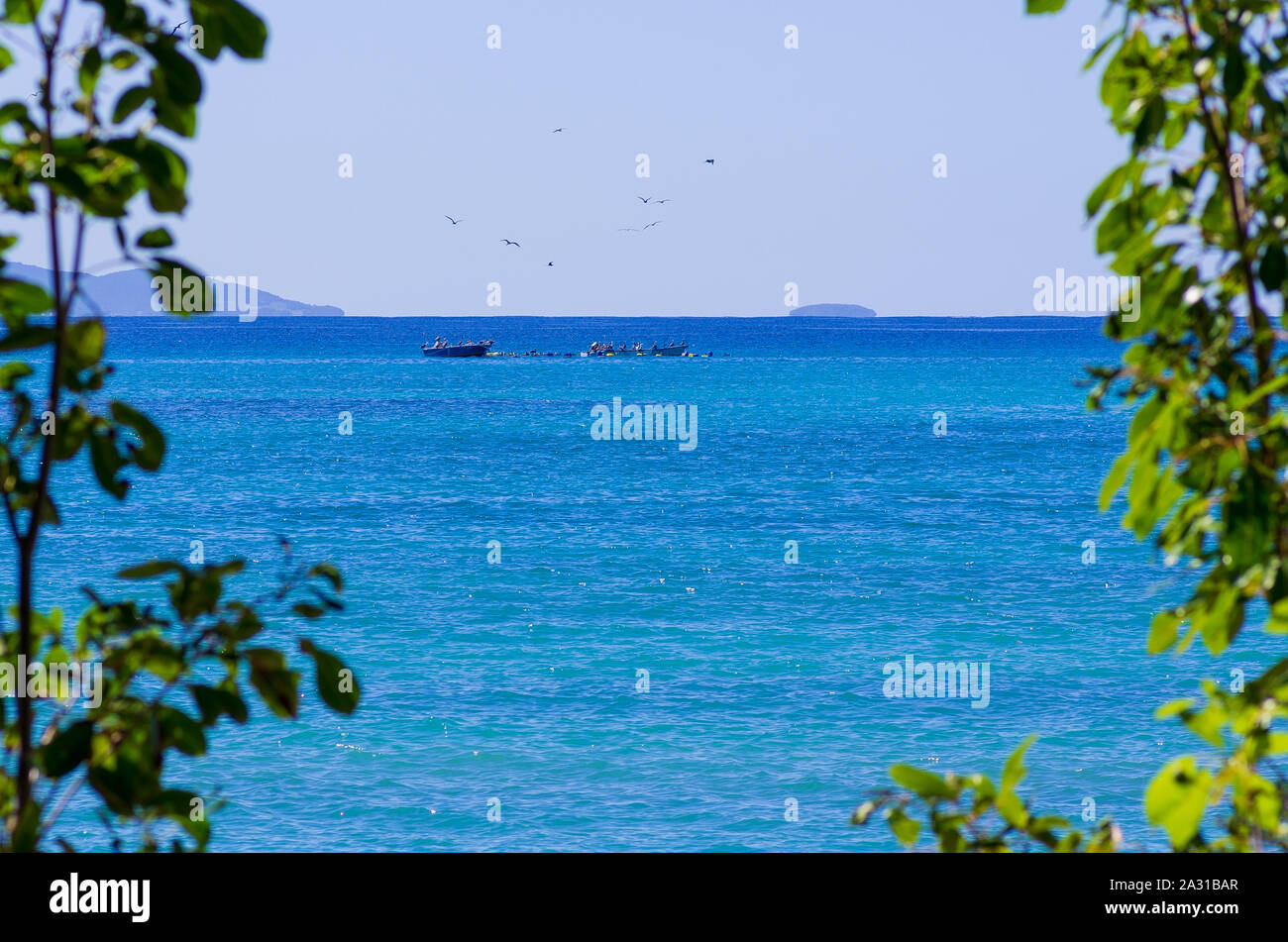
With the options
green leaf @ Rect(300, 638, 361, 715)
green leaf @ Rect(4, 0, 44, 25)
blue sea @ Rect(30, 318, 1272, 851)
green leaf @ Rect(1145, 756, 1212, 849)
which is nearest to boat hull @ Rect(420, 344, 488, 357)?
blue sea @ Rect(30, 318, 1272, 851)

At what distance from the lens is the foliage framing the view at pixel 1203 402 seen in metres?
1.34

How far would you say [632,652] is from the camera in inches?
847

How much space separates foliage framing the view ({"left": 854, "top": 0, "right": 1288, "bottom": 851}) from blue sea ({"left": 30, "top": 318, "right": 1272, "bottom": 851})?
249 millimetres

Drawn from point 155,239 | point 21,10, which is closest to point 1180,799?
point 155,239

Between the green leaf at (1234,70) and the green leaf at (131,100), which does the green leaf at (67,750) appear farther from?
the green leaf at (1234,70)

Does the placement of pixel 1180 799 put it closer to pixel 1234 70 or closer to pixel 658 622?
pixel 1234 70

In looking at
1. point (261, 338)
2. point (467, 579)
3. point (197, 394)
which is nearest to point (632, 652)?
point (467, 579)

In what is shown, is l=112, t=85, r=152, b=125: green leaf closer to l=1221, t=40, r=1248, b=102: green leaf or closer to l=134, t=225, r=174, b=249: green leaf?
l=134, t=225, r=174, b=249: green leaf

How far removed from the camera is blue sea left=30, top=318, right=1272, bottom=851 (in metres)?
15.2

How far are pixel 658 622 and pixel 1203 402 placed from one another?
22371 mm

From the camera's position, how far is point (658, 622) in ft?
77.5

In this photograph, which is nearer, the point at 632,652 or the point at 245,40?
the point at 245,40
